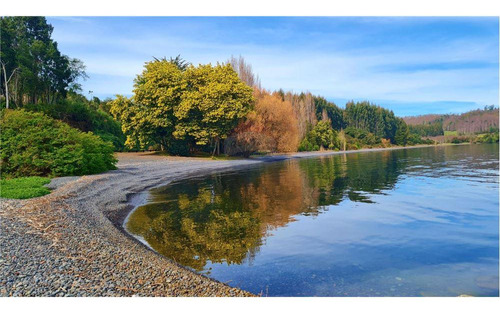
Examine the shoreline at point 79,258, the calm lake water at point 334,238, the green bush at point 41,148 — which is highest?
the green bush at point 41,148

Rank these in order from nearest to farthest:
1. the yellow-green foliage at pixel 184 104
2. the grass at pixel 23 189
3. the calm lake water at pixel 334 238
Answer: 1. the calm lake water at pixel 334 238
2. the grass at pixel 23 189
3. the yellow-green foliage at pixel 184 104

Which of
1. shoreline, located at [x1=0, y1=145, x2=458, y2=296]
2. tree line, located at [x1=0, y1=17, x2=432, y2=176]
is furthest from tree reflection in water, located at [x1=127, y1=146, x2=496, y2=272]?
tree line, located at [x1=0, y1=17, x2=432, y2=176]

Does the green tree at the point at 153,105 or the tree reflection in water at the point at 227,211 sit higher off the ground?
the green tree at the point at 153,105

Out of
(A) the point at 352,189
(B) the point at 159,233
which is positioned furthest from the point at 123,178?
(A) the point at 352,189

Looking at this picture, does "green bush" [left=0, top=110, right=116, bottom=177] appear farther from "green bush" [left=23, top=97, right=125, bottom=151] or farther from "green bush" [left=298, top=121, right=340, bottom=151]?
"green bush" [left=298, top=121, right=340, bottom=151]

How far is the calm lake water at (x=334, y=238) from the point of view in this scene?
724 centimetres

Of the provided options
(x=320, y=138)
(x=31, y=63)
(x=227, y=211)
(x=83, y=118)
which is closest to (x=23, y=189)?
(x=227, y=211)

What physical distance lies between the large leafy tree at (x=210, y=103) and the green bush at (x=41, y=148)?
1974cm

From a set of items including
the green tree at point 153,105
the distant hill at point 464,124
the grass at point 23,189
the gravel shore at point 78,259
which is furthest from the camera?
the distant hill at point 464,124

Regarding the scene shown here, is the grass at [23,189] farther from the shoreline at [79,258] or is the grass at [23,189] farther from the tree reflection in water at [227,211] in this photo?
the tree reflection in water at [227,211]

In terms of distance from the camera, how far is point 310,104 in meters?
88.8

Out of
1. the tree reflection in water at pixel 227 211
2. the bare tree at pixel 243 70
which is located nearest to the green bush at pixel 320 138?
the bare tree at pixel 243 70

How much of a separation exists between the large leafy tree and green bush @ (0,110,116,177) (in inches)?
777

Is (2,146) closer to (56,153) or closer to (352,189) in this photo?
(56,153)
